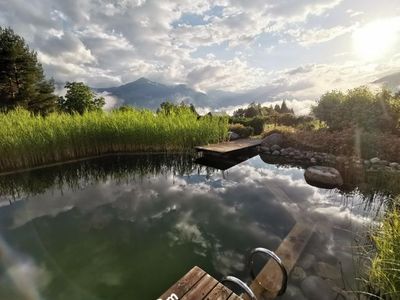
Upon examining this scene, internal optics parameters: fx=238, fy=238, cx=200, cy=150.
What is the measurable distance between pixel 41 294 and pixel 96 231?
1.33m

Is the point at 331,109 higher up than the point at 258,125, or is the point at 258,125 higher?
the point at 331,109

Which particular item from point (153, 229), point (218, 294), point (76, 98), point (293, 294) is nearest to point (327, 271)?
point (293, 294)

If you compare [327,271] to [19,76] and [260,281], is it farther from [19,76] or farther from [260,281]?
[19,76]

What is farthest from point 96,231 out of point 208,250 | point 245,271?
point 245,271

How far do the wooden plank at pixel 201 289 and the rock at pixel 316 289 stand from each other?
1280 millimetres

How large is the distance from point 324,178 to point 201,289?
569 cm

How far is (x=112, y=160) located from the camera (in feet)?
28.3

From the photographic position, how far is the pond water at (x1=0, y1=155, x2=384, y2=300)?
3025 millimetres

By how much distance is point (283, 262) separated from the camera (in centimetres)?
320

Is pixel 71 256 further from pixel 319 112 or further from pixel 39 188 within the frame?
pixel 319 112

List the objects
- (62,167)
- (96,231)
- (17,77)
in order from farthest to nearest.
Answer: (17,77) → (62,167) → (96,231)

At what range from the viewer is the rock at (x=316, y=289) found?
2695mm

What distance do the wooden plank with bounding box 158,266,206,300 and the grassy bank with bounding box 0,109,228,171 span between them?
698cm

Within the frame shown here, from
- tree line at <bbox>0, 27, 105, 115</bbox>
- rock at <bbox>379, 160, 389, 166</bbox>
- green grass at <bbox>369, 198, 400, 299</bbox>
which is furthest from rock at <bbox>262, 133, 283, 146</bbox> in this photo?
tree line at <bbox>0, 27, 105, 115</bbox>
